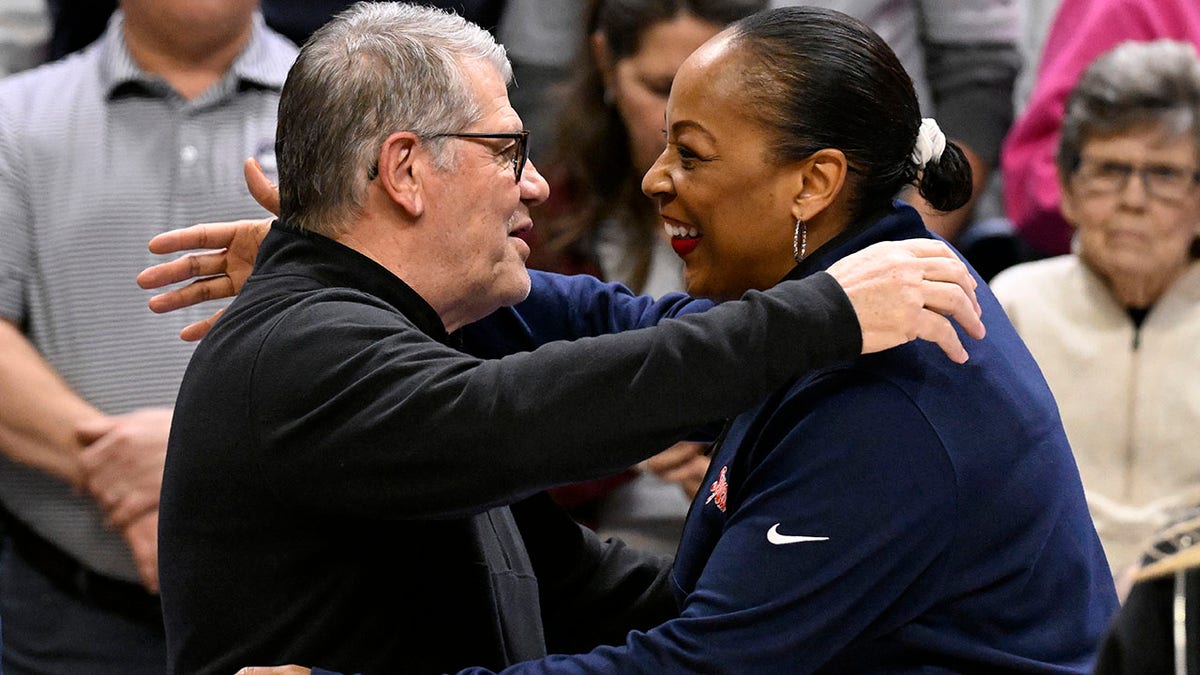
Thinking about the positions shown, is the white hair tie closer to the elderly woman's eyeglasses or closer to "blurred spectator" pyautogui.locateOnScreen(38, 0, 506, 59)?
the elderly woman's eyeglasses

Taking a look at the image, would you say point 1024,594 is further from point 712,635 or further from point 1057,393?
point 1057,393

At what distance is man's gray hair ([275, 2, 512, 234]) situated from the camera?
7.36 feet

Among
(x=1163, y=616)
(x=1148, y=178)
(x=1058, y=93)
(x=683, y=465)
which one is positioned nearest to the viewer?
(x=1163, y=616)

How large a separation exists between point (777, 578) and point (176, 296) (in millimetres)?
1176

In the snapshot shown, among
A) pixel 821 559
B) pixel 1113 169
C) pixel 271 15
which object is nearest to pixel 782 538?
pixel 821 559

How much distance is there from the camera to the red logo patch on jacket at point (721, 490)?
7.36 ft

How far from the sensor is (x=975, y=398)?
211 cm

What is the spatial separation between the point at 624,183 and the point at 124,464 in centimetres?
123

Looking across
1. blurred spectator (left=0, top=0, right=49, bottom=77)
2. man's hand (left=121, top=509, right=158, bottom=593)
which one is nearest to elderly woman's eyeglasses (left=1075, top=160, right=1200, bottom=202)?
man's hand (left=121, top=509, right=158, bottom=593)

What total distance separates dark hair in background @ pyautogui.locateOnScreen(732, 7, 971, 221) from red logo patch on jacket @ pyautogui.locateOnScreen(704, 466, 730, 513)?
0.38 metres

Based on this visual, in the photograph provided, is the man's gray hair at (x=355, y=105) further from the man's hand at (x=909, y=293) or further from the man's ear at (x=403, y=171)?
the man's hand at (x=909, y=293)

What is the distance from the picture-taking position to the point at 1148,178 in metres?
3.67

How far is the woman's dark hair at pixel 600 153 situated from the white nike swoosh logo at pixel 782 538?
5.48 feet

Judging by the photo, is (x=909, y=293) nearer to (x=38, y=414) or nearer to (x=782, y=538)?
(x=782, y=538)
